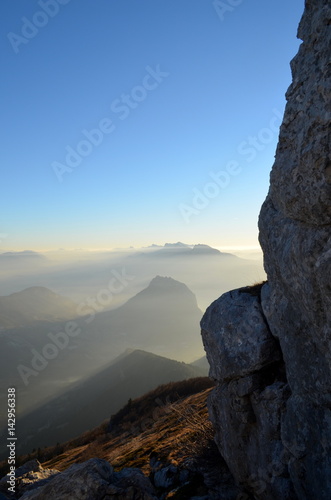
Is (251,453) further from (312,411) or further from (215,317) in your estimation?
(215,317)

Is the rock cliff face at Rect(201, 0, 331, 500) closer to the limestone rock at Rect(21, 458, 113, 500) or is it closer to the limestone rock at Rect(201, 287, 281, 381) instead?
the limestone rock at Rect(201, 287, 281, 381)

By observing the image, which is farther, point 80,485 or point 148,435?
point 148,435

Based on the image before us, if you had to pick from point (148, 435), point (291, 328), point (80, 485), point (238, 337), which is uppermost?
point (291, 328)

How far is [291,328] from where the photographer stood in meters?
8.57

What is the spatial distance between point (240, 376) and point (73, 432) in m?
106

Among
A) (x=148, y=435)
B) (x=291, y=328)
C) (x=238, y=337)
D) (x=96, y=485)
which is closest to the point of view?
(x=291, y=328)

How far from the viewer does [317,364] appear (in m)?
7.67

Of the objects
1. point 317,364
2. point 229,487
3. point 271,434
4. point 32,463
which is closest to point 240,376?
point 271,434

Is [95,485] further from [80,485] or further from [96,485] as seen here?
[80,485]

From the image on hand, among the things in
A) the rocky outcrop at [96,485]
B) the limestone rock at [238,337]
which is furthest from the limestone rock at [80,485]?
the limestone rock at [238,337]

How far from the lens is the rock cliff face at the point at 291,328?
6.57 m

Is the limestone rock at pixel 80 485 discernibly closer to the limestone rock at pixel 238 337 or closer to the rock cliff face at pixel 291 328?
the rock cliff face at pixel 291 328

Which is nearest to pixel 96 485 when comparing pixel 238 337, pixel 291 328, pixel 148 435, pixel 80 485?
pixel 80 485

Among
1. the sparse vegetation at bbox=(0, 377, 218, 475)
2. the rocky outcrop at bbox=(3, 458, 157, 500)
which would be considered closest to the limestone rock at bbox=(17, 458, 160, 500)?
the rocky outcrop at bbox=(3, 458, 157, 500)
